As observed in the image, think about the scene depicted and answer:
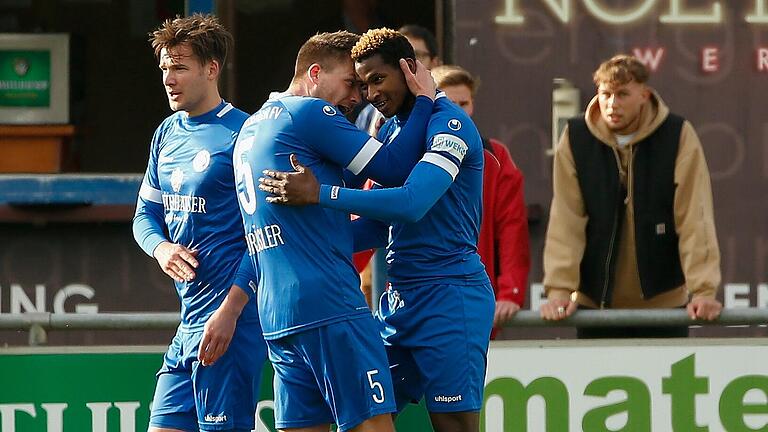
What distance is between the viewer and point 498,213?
602cm

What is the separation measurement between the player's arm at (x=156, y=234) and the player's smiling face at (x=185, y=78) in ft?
0.84

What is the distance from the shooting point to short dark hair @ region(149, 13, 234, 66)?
5102mm

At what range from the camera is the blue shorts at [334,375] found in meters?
4.60

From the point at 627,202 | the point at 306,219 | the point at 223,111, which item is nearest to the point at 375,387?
the point at 306,219

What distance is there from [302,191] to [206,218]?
619 millimetres

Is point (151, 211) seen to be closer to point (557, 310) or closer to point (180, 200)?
point (180, 200)

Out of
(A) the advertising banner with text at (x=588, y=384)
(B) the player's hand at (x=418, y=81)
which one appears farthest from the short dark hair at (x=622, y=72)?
(B) the player's hand at (x=418, y=81)

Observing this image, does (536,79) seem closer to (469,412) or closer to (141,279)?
(141,279)

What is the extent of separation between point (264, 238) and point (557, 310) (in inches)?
56.3

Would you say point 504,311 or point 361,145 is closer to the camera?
point 361,145

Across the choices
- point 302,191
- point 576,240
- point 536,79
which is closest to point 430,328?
point 302,191

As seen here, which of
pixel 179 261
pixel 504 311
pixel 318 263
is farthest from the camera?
pixel 504 311

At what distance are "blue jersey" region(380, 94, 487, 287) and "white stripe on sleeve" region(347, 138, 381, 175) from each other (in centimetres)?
17

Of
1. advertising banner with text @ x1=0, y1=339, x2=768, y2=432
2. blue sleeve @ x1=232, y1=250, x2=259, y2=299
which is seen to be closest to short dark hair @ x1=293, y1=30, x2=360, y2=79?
blue sleeve @ x1=232, y1=250, x2=259, y2=299
